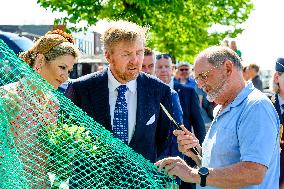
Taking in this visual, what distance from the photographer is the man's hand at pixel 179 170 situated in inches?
126

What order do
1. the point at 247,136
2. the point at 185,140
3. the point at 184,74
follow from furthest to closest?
the point at 184,74 → the point at 185,140 → the point at 247,136

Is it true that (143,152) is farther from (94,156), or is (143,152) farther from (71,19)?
(71,19)

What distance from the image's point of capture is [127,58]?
12.4 ft

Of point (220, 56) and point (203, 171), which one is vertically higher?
point (220, 56)

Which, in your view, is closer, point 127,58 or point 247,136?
point 247,136

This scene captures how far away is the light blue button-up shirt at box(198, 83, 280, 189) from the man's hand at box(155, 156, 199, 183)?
0.15 metres

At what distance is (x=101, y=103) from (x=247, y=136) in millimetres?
1169

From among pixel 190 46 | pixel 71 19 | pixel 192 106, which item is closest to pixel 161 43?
pixel 190 46

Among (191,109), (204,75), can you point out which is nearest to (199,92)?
(191,109)

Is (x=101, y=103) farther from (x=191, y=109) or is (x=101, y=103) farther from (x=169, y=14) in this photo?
(x=169, y=14)

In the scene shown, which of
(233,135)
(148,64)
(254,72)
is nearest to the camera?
(233,135)

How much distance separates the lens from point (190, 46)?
90.7ft

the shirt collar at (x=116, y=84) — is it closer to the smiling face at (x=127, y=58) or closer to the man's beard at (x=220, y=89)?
the smiling face at (x=127, y=58)

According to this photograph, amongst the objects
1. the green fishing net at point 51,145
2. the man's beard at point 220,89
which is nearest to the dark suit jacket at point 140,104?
the green fishing net at point 51,145
